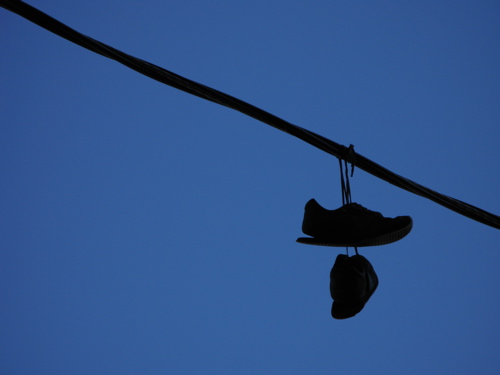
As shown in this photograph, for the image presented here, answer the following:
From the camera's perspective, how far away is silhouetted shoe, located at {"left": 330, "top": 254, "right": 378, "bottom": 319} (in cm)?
193

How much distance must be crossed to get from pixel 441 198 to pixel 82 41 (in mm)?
1480

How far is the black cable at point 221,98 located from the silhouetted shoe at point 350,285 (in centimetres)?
38

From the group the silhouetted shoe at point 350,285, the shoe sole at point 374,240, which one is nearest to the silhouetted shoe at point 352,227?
the shoe sole at point 374,240

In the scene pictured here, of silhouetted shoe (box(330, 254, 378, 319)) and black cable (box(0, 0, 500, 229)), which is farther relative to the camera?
silhouetted shoe (box(330, 254, 378, 319))

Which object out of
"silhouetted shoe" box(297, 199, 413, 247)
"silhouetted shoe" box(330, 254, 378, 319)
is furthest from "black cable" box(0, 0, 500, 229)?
"silhouetted shoe" box(330, 254, 378, 319)

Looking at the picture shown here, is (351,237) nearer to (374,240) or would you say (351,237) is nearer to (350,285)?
(374,240)

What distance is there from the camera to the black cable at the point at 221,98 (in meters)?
1.42

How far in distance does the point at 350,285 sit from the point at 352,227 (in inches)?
9.3

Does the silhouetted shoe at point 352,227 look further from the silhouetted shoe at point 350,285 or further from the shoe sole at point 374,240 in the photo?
the silhouetted shoe at point 350,285

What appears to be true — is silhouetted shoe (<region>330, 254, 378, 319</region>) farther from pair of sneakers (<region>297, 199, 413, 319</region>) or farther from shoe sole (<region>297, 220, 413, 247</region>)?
shoe sole (<region>297, 220, 413, 247</region>)

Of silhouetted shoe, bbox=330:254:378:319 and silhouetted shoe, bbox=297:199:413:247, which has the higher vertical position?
silhouetted shoe, bbox=297:199:413:247

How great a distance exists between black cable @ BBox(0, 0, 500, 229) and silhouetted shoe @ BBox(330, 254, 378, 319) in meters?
0.38

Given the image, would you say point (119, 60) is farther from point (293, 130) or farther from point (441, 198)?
point (441, 198)

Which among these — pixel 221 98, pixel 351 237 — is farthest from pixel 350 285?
pixel 221 98
